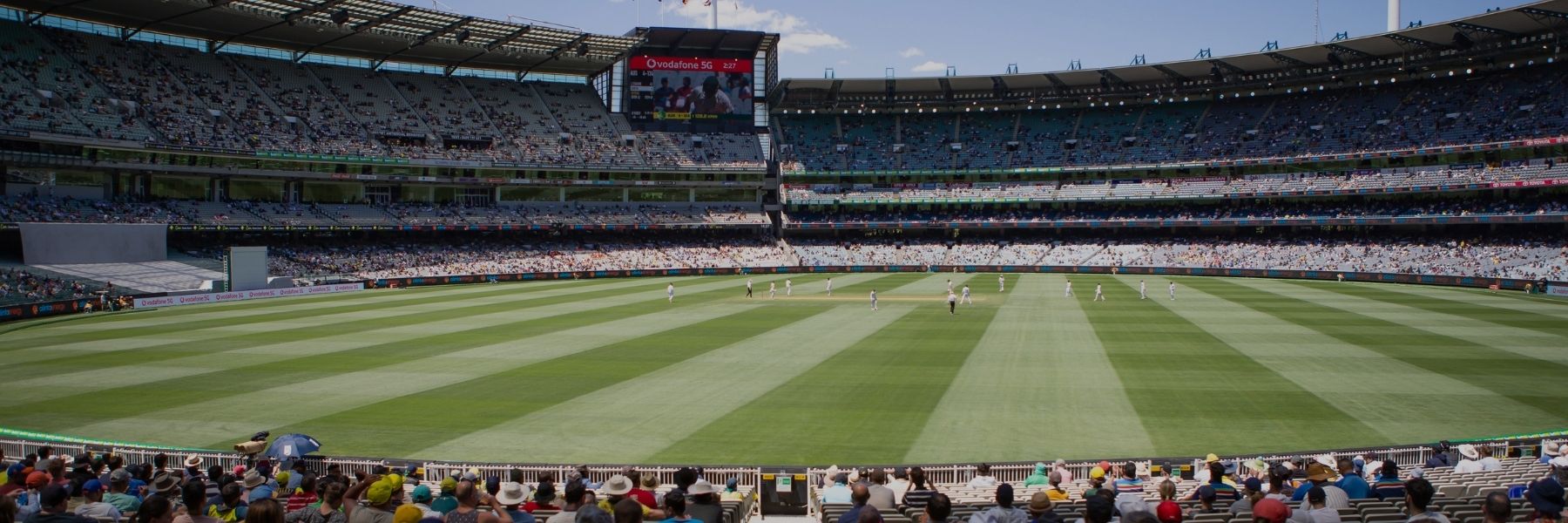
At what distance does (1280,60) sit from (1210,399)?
67.0 meters

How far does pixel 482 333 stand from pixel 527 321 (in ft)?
13.8

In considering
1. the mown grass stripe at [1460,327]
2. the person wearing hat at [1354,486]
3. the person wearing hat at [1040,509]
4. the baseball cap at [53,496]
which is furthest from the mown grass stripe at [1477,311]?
the baseball cap at [53,496]

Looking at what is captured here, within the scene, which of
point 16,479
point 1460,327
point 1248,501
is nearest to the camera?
point 1248,501

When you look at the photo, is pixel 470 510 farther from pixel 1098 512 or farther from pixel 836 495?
pixel 1098 512

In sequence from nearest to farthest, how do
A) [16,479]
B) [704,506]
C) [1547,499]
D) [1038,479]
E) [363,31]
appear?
[1547,499]
[704,506]
[16,479]
[1038,479]
[363,31]

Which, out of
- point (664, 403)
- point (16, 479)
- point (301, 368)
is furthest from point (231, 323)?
point (16, 479)

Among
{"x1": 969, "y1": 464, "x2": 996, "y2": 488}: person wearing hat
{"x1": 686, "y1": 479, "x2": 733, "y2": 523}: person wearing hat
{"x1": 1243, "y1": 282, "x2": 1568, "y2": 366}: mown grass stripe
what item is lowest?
{"x1": 1243, "y1": 282, "x2": 1568, "y2": 366}: mown grass stripe

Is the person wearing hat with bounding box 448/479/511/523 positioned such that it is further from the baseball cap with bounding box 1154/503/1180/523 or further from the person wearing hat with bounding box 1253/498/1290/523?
the person wearing hat with bounding box 1253/498/1290/523

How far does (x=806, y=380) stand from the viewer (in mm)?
23328

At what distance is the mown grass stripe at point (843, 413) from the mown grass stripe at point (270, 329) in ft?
63.3

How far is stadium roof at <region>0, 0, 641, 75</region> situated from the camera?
6262 cm

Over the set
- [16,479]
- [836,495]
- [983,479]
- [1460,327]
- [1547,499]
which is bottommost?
[1460,327]

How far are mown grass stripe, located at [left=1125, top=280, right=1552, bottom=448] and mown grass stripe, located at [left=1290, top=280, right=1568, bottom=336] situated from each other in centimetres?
832

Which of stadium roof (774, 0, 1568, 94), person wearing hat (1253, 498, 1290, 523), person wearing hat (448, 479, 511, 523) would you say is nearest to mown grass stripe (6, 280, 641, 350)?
person wearing hat (448, 479, 511, 523)
